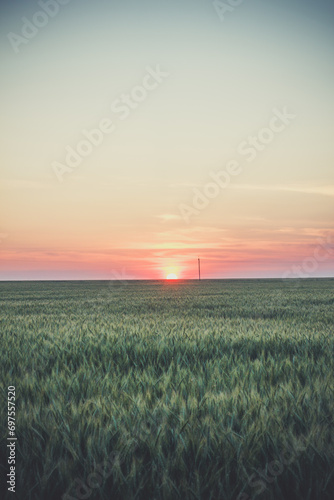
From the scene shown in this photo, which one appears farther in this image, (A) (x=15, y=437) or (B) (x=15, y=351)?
(B) (x=15, y=351)

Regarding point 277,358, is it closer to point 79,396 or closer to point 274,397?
point 274,397

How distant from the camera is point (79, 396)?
14.8 ft

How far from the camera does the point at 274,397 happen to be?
4.08m

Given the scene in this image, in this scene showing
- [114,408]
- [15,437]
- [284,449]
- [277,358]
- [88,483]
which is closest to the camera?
[88,483]

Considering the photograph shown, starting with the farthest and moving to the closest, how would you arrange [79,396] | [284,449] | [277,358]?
[277,358], [79,396], [284,449]

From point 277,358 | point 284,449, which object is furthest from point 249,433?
point 277,358

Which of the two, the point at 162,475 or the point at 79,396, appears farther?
the point at 79,396

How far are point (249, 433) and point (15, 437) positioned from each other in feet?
6.53

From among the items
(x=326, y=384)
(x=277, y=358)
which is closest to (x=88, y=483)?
(x=326, y=384)

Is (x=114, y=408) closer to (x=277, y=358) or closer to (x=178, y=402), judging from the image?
(x=178, y=402)

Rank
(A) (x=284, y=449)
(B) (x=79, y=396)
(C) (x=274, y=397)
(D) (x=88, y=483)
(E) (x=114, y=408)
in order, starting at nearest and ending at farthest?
(D) (x=88, y=483) < (A) (x=284, y=449) < (E) (x=114, y=408) < (C) (x=274, y=397) < (B) (x=79, y=396)

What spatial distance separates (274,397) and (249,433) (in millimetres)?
1028

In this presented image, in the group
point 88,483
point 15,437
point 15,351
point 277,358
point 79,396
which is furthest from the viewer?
point 15,351

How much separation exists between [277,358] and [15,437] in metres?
4.51
